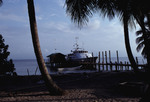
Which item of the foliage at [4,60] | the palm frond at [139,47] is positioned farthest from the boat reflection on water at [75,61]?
the foliage at [4,60]

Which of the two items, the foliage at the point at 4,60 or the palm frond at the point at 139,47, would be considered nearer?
the foliage at the point at 4,60

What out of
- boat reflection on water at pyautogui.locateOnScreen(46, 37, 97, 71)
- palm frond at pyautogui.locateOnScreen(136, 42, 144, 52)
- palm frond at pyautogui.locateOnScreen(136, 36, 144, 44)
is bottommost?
boat reflection on water at pyautogui.locateOnScreen(46, 37, 97, 71)

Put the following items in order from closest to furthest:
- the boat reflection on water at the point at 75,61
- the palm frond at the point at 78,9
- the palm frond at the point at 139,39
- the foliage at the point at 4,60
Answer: the palm frond at the point at 78,9 < the foliage at the point at 4,60 < the palm frond at the point at 139,39 < the boat reflection on water at the point at 75,61

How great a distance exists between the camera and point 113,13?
7.49 metres

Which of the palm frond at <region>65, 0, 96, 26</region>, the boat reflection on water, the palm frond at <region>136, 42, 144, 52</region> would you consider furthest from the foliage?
the boat reflection on water

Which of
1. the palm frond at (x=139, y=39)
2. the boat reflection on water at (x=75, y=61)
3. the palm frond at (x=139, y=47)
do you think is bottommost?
the boat reflection on water at (x=75, y=61)

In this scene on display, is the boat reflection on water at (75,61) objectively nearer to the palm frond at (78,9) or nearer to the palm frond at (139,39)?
the palm frond at (139,39)

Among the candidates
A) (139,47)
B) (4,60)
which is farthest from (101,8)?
(139,47)

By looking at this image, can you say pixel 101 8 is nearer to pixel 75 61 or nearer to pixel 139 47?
pixel 139 47

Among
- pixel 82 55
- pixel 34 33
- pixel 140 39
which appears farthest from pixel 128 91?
pixel 82 55

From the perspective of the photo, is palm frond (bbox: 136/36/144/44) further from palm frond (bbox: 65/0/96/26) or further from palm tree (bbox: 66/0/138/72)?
palm frond (bbox: 65/0/96/26)

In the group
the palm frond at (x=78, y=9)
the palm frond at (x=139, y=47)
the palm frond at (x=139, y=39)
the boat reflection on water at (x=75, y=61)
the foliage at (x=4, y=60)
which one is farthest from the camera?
the boat reflection on water at (x=75, y=61)

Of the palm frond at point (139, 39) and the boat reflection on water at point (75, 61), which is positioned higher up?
the palm frond at point (139, 39)

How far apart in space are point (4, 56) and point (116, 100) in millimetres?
15589
